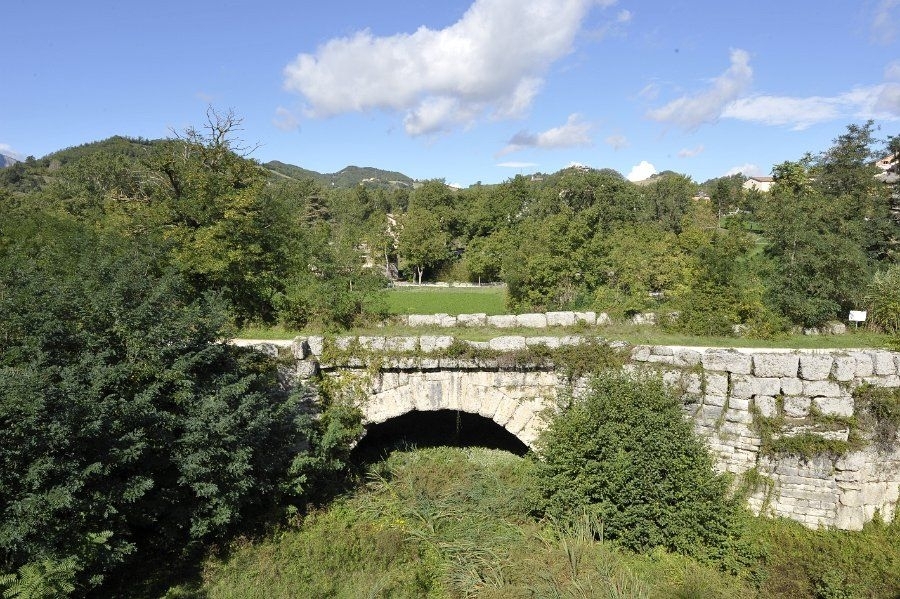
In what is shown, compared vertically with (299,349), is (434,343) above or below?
above

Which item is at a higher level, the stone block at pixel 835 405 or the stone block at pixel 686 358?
the stone block at pixel 686 358

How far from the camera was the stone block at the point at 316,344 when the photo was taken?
1059 cm

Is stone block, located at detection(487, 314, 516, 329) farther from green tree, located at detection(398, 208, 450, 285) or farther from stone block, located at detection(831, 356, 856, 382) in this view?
green tree, located at detection(398, 208, 450, 285)

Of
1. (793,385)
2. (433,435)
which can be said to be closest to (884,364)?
(793,385)

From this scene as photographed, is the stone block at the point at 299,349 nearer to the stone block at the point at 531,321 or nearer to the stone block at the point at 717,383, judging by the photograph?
the stone block at the point at 531,321

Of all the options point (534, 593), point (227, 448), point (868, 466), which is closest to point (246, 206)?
point (227, 448)

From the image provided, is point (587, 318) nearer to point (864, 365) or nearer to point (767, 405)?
point (767, 405)

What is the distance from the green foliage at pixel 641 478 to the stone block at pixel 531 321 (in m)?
4.39

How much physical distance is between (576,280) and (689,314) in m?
11.2

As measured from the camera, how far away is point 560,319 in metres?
13.9

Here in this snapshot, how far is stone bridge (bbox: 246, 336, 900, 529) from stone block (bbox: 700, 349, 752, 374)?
0.02 metres

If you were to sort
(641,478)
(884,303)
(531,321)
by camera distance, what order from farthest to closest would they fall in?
(884,303) → (531,321) → (641,478)

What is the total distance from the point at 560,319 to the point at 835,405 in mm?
6433

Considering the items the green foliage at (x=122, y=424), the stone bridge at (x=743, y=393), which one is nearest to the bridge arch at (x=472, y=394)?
the stone bridge at (x=743, y=393)
